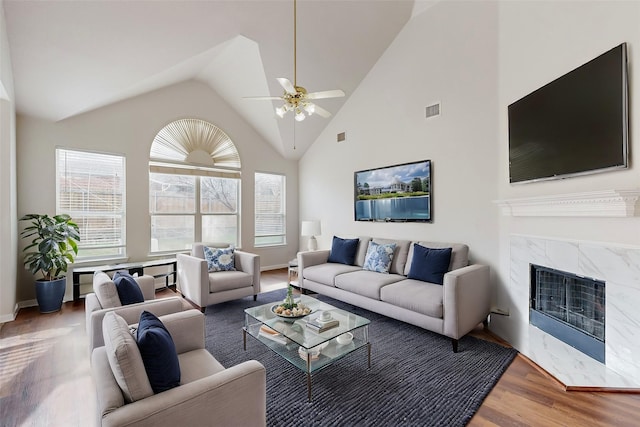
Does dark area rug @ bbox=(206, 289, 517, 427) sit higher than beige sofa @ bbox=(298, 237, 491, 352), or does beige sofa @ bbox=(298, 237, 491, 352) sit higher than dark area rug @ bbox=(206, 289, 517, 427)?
beige sofa @ bbox=(298, 237, 491, 352)

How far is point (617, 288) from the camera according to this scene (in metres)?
2.12

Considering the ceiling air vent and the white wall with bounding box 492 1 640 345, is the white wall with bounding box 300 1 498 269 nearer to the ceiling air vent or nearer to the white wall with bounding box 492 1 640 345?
the ceiling air vent

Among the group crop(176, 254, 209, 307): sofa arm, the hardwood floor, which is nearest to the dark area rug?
the hardwood floor

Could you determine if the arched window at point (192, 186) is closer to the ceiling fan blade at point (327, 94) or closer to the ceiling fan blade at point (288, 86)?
the ceiling fan blade at point (288, 86)

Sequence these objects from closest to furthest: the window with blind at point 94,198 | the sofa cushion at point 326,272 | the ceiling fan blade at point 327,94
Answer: the ceiling fan blade at point 327,94, the sofa cushion at point 326,272, the window with blind at point 94,198

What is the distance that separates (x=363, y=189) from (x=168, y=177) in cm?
343

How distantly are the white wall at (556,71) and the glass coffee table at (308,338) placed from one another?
1.68 metres

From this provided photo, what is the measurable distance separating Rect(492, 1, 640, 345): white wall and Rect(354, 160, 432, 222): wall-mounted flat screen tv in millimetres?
1038

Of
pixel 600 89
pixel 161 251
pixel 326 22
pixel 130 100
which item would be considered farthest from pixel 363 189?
pixel 130 100

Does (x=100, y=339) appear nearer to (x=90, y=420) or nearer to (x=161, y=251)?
(x=90, y=420)

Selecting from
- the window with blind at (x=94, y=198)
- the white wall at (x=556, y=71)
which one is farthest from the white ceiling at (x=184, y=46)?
the white wall at (x=556, y=71)

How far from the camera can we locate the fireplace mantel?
77.6 inches

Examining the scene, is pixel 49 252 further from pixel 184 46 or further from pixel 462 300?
pixel 462 300

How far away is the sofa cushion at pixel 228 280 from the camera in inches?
151
